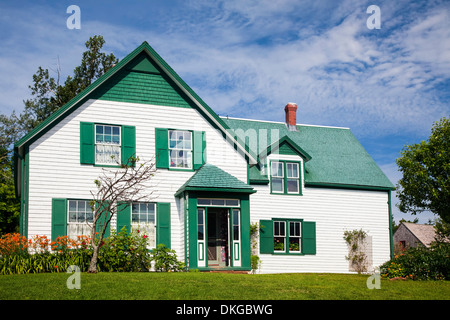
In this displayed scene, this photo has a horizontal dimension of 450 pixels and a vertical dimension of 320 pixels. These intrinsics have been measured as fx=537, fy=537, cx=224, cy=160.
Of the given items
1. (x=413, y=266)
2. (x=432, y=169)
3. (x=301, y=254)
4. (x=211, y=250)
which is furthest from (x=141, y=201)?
(x=432, y=169)

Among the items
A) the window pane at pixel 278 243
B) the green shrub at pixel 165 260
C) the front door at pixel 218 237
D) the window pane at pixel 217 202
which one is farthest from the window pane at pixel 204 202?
the window pane at pixel 278 243

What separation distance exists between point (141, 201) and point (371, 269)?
459 inches

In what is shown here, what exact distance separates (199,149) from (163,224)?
335 cm

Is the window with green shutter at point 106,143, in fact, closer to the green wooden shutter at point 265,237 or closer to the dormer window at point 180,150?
the dormer window at point 180,150

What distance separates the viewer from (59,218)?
19.0 metres

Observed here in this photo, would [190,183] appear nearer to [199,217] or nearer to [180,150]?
[199,217]

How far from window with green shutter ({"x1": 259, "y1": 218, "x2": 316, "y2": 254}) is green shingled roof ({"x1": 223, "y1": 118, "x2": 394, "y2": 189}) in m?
1.93

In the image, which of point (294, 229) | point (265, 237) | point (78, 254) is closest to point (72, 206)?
point (78, 254)

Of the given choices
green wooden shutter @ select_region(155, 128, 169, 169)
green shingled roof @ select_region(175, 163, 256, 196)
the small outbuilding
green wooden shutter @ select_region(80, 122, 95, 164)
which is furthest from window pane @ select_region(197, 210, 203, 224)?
the small outbuilding

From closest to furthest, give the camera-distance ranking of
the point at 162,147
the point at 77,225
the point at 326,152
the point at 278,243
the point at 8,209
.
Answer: the point at 77,225, the point at 162,147, the point at 278,243, the point at 326,152, the point at 8,209

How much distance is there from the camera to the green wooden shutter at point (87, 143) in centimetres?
1980

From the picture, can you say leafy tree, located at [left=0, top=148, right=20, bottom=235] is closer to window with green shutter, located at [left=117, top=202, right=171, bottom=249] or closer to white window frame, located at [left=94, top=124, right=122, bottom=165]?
white window frame, located at [left=94, top=124, right=122, bottom=165]
